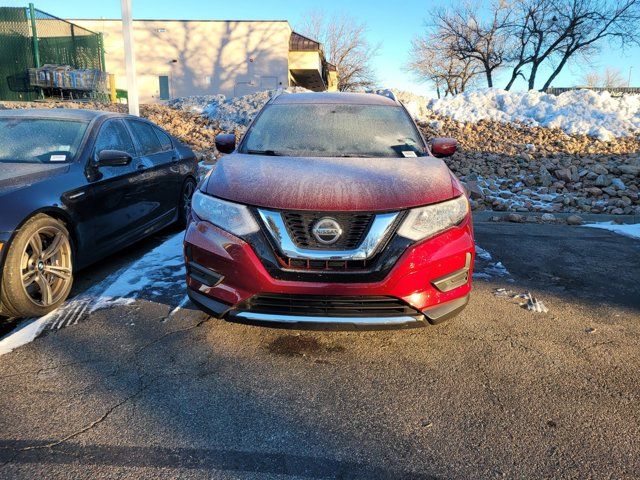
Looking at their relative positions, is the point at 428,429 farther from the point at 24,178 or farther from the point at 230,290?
the point at 24,178

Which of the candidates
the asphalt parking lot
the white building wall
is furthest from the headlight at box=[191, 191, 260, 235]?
the white building wall

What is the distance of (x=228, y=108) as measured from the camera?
13.8 m

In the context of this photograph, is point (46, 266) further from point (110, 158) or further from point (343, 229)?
point (343, 229)

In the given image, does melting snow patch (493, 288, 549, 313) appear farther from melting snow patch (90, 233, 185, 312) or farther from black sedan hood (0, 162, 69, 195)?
black sedan hood (0, 162, 69, 195)

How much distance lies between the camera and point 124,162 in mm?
4270

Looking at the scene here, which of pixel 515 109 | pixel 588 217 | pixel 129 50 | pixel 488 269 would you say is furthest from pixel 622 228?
pixel 129 50

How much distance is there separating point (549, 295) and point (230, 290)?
2.94 meters

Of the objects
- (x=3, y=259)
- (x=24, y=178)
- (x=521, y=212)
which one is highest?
(x=24, y=178)

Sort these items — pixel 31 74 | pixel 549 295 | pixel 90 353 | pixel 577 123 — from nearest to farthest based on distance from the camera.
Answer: pixel 90 353
pixel 549 295
pixel 577 123
pixel 31 74

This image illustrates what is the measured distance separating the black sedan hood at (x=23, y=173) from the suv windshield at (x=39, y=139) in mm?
158

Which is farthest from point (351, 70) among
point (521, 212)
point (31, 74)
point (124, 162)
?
point (124, 162)

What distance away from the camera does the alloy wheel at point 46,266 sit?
3.38 m

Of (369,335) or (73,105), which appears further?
(73,105)

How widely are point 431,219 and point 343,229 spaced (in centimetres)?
55
